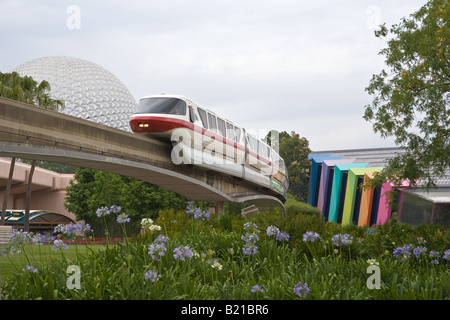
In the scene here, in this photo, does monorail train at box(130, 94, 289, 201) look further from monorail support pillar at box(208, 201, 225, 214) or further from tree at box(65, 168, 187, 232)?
tree at box(65, 168, 187, 232)

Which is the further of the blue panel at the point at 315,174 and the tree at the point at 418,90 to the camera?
the blue panel at the point at 315,174

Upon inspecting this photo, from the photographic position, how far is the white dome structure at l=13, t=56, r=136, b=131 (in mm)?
85062

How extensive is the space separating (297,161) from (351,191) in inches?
540

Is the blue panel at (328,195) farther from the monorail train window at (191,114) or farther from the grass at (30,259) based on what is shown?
the grass at (30,259)

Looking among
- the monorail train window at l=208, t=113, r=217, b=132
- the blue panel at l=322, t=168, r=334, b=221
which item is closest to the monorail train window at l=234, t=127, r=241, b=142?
the monorail train window at l=208, t=113, r=217, b=132

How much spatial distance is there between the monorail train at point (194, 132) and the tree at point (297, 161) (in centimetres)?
5219

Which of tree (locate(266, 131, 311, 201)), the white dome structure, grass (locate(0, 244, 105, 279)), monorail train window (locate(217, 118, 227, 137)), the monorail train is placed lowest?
grass (locate(0, 244, 105, 279))

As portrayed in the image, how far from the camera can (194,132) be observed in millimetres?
26000

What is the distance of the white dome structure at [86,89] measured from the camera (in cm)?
8506

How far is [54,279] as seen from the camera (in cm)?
751

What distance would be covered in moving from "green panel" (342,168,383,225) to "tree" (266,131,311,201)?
1071cm

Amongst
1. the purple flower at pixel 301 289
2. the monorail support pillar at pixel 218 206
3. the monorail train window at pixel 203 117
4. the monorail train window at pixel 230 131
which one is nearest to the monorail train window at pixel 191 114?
the monorail train window at pixel 203 117

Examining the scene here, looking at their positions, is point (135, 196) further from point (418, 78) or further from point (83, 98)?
point (83, 98)
